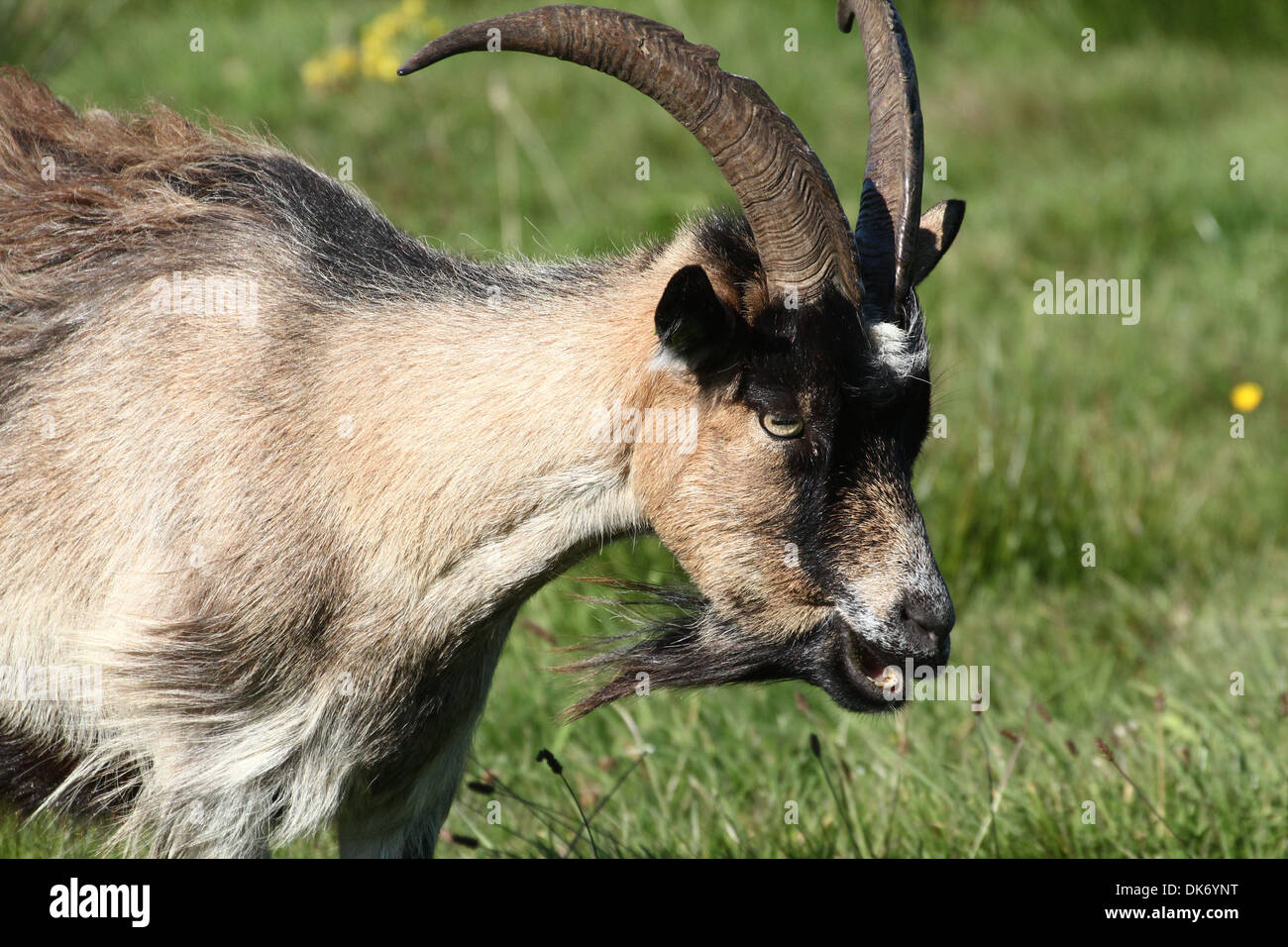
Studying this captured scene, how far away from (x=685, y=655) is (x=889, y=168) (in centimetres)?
125

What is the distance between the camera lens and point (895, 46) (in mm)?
3484

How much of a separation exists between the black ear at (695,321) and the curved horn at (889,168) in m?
0.37

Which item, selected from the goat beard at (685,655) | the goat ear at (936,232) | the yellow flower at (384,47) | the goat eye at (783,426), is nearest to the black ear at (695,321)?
the goat eye at (783,426)

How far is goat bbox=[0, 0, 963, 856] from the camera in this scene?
10.4 feet

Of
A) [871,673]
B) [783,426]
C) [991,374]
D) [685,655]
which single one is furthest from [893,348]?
[991,374]

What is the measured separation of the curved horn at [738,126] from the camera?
3.14 meters

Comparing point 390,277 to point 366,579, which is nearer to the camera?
point 366,579

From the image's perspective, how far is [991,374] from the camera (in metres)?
6.64

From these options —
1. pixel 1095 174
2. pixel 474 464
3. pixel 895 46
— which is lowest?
pixel 474 464

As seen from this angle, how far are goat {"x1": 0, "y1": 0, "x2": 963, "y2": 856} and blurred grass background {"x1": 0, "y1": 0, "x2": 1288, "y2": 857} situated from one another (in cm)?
57
